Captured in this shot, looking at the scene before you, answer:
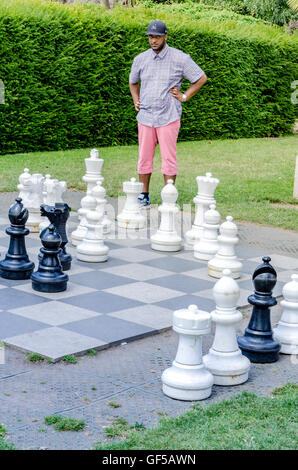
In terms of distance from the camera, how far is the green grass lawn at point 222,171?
8570mm

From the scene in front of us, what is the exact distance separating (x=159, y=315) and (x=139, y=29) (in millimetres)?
11084

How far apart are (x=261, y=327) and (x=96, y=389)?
0.99 metres

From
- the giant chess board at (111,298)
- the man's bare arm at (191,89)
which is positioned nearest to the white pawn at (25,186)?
the giant chess board at (111,298)

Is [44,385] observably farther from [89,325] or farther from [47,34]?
[47,34]

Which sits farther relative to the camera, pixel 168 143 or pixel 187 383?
pixel 168 143

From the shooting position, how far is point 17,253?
539 centimetres

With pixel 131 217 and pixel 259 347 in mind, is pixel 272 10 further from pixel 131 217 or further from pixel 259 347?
pixel 259 347

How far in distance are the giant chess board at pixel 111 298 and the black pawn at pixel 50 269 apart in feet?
0.19

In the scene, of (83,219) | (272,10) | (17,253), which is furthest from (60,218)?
(272,10)

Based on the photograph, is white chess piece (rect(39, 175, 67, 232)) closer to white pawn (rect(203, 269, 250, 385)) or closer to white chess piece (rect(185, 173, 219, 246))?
white chess piece (rect(185, 173, 219, 246))

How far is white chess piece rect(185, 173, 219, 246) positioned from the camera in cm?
652

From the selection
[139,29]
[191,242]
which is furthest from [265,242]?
[139,29]

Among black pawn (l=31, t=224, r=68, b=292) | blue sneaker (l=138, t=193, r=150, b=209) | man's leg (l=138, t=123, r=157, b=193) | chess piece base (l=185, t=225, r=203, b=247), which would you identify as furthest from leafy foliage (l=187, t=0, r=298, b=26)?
black pawn (l=31, t=224, r=68, b=292)

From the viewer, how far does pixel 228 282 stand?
3.81 m
